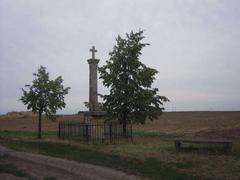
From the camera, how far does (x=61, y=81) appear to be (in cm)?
2341

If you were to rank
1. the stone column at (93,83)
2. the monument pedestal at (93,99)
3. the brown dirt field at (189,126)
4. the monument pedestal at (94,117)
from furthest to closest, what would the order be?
the brown dirt field at (189,126) → the stone column at (93,83) → the monument pedestal at (93,99) → the monument pedestal at (94,117)

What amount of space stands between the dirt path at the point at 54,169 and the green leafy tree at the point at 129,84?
932cm

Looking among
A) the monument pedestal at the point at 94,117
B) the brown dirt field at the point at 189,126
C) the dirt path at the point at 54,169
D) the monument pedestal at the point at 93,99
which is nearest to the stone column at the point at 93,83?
the monument pedestal at the point at 93,99

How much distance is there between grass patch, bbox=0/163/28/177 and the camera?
913cm

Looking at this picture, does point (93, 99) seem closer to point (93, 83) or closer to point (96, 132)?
point (93, 83)

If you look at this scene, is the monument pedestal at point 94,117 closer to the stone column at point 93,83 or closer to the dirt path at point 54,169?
the stone column at point 93,83

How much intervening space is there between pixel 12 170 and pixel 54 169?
3.81 feet

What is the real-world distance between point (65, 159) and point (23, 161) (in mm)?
1394

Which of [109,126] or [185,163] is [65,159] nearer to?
[185,163]

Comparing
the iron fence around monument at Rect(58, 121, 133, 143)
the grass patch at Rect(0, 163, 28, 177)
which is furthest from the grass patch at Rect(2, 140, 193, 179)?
the iron fence around monument at Rect(58, 121, 133, 143)

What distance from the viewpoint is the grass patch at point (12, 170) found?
9131 millimetres

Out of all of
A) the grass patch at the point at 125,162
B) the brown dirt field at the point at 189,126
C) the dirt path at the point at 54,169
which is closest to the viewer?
the dirt path at the point at 54,169

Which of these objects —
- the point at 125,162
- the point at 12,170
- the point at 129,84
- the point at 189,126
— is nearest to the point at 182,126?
the point at 189,126

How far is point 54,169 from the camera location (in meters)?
9.88
